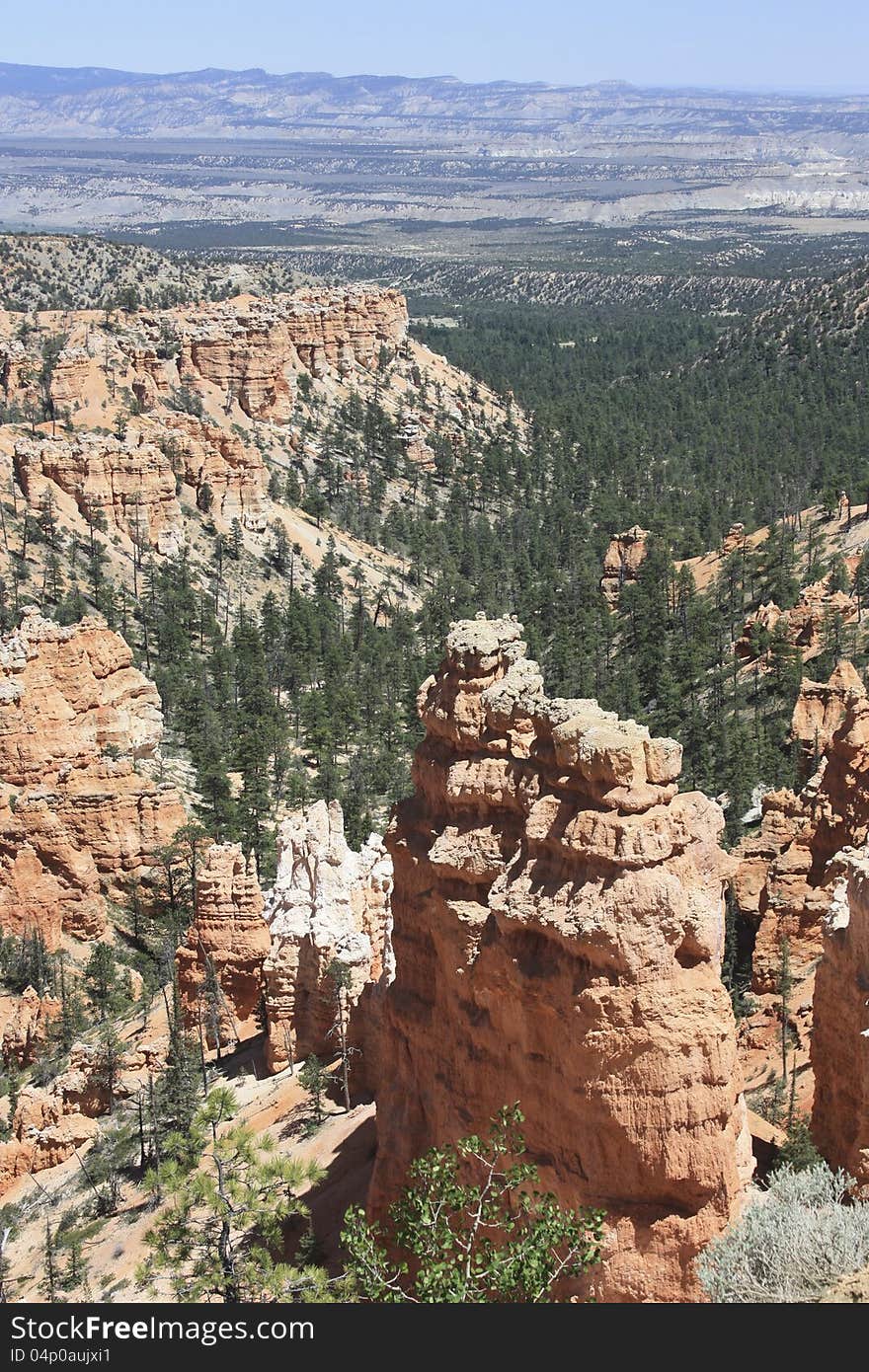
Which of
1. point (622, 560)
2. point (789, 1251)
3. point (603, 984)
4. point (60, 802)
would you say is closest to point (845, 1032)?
point (603, 984)

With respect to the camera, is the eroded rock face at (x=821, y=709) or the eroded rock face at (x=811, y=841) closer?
the eroded rock face at (x=811, y=841)

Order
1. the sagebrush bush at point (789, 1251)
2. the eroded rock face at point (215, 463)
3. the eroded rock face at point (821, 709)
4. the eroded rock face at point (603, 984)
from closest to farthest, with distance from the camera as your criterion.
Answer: the sagebrush bush at point (789, 1251) < the eroded rock face at point (603, 984) < the eroded rock face at point (821, 709) < the eroded rock face at point (215, 463)

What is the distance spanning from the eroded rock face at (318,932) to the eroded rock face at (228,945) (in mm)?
3198

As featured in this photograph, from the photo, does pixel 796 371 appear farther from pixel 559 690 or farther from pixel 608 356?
pixel 559 690

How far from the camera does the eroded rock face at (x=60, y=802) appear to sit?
1735 inches

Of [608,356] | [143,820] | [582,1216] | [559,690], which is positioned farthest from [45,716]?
[608,356]

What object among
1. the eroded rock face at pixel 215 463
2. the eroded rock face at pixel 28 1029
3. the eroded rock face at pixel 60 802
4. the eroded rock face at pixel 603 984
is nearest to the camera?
the eroded rock face at pixel 603 984

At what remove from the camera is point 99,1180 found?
3030 cm

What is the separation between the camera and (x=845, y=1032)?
20.4 metres

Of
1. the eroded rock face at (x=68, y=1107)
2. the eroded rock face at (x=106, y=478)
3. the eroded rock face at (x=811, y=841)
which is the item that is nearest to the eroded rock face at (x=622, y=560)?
the eroded rock face at (x=106, y=478)

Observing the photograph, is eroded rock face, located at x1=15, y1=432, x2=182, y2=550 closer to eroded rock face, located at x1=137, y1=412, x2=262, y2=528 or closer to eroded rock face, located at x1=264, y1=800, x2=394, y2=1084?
Result: eroded rock face, located at x1=137, y1=412, x2=262, y2=528

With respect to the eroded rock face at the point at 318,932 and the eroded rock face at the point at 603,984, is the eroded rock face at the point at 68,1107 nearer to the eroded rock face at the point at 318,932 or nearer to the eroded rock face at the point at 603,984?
the eroded rock face at the point at 318,932

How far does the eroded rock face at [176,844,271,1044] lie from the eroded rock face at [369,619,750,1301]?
1637 centimetres

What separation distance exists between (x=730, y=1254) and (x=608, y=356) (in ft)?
594
